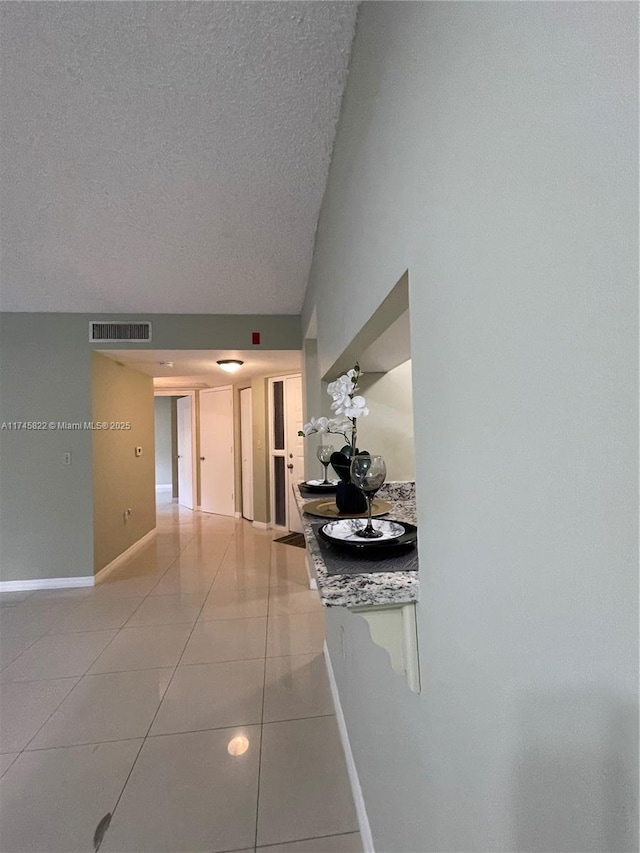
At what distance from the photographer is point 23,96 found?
1.35 meters

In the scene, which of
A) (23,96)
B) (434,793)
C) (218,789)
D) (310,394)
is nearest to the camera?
(434,793)

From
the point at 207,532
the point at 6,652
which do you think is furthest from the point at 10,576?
the point at 207,532

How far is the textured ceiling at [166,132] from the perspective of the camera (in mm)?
1123

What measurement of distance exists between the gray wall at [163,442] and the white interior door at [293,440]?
4.51 m

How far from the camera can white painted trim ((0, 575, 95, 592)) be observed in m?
3.58

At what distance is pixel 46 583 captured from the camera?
3615 mm

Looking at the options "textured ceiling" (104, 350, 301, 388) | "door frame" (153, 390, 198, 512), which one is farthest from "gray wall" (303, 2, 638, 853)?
"door frame" (153, 390, 198, 512)

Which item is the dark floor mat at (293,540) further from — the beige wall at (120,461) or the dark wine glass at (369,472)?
the dark wine glass at (369,472)

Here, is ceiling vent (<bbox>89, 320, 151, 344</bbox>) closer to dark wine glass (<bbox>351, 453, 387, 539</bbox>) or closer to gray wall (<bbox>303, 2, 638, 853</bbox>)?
dark wine glass (<bbox>351, 453, 387, 539</bbox>)

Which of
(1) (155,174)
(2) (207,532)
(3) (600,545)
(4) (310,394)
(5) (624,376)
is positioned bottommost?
(2) (207,532)

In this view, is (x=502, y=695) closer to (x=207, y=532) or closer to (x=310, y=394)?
(x=310, y=394)

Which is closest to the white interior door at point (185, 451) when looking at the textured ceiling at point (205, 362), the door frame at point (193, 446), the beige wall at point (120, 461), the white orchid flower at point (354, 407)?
the door frame at point (193, 446)

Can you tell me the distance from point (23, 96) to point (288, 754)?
265cm

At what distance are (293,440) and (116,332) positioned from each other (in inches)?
95.9
